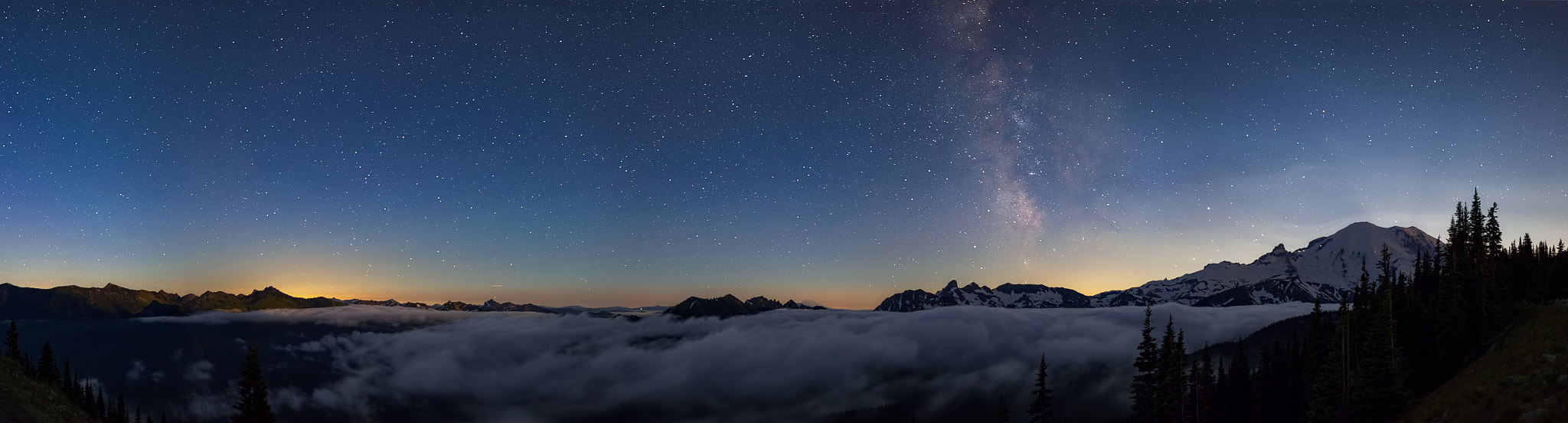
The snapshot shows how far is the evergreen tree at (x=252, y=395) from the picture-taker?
2064 inches

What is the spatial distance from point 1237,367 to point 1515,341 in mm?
69251

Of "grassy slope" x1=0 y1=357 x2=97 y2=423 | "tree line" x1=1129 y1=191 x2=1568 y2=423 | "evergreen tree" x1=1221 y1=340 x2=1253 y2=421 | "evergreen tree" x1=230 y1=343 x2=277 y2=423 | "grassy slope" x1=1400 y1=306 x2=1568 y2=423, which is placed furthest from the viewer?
"evergreen tree" x1=1221 y1=340 x2=1253 y2=421

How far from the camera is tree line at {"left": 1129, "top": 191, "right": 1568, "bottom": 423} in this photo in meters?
65.9

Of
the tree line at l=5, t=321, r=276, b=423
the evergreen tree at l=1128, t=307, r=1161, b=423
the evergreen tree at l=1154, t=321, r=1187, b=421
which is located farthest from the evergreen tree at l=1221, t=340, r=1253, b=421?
the tree line at l=5, t=321, r=276, b=423

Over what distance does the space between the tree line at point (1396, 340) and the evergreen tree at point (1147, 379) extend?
143mm

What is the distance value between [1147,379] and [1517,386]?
43.5 metres

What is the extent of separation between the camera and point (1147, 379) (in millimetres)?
80688

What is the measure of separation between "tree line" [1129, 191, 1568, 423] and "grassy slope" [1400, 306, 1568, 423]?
5533 millimetres

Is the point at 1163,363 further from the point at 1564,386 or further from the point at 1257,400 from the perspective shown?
the point at 1257,400

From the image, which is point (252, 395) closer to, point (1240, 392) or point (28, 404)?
point (28, 404)

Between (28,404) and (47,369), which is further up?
(28,404)

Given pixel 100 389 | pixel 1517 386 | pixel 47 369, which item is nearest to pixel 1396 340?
pixel 1517 386

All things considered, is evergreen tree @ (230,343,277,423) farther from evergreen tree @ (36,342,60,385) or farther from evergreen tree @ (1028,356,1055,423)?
evergreen tree @ (36,342,60,385)

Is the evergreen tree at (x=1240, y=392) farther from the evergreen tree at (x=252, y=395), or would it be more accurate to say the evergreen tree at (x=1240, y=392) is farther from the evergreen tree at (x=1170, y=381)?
the evergreen tree at (x=252, y=395)
